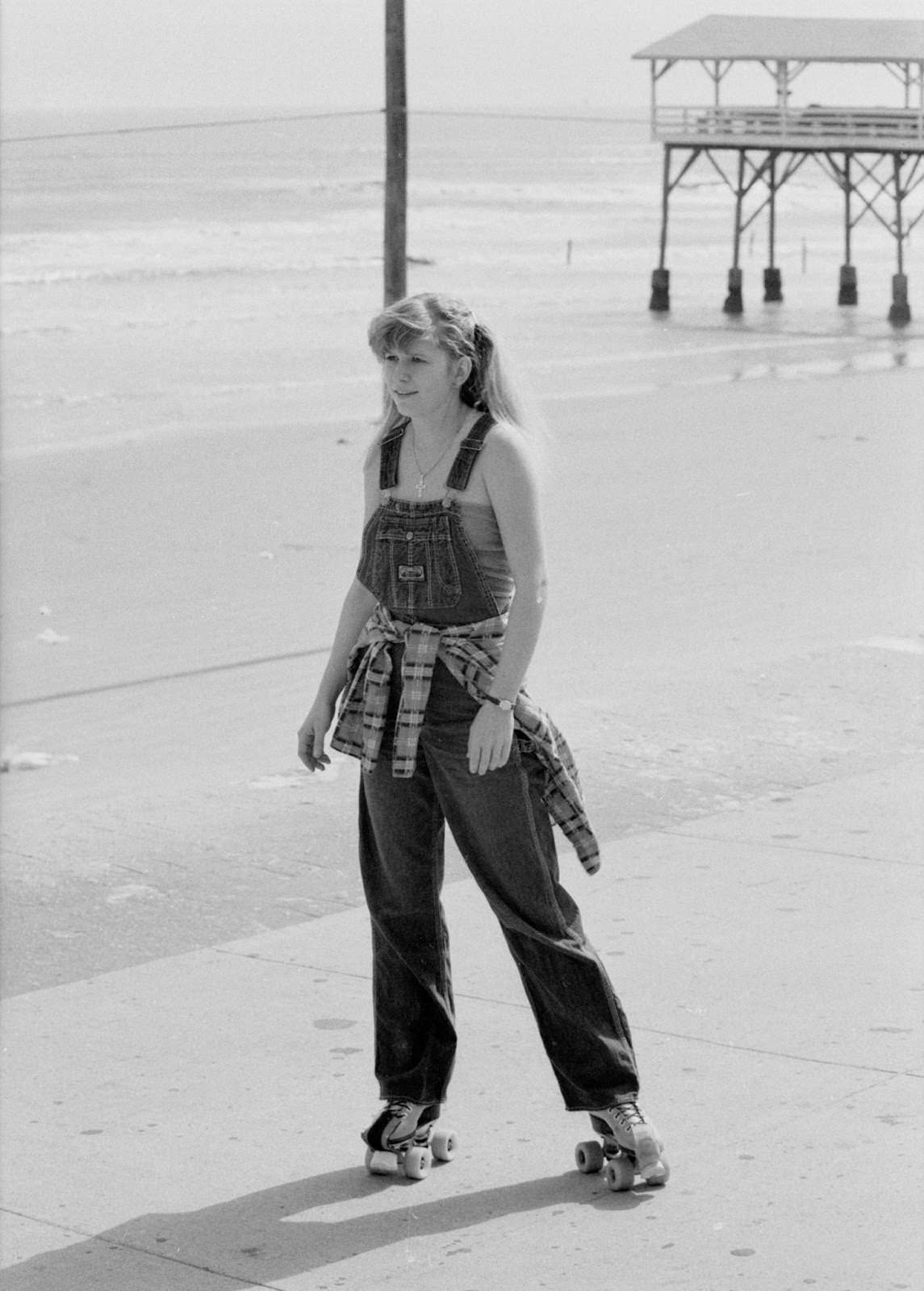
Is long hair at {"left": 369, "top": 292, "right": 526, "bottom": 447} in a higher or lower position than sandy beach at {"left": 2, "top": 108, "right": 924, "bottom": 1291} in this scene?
higher

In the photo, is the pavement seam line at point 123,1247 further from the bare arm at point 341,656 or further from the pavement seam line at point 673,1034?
the pavement seam line at point 673,1034

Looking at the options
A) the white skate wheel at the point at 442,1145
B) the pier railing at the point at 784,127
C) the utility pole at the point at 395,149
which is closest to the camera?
the white skate wheel at the point at 442,1145

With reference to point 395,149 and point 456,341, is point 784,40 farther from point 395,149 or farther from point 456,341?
point 456,341

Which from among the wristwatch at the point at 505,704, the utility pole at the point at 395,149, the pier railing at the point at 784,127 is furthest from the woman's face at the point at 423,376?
the pier railing at the point at 784,127

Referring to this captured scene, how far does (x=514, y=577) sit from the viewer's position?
3836 millimetres

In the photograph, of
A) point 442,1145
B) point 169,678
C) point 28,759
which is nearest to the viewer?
point 442,1145

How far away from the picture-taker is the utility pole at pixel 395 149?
10875 millimetres

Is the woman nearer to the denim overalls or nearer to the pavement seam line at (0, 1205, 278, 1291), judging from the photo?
the denim overalls

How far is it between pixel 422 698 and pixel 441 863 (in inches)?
14.6

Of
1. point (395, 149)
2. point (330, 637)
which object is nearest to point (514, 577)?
point (330, 637)

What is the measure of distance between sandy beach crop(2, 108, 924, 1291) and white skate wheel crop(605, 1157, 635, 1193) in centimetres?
11

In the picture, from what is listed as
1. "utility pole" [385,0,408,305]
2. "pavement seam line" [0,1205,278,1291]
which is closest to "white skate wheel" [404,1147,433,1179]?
"pavement seam line" [0,1205,278,1291]

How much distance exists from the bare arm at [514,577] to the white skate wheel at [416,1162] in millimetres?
733

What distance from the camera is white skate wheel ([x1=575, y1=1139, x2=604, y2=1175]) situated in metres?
3.93
